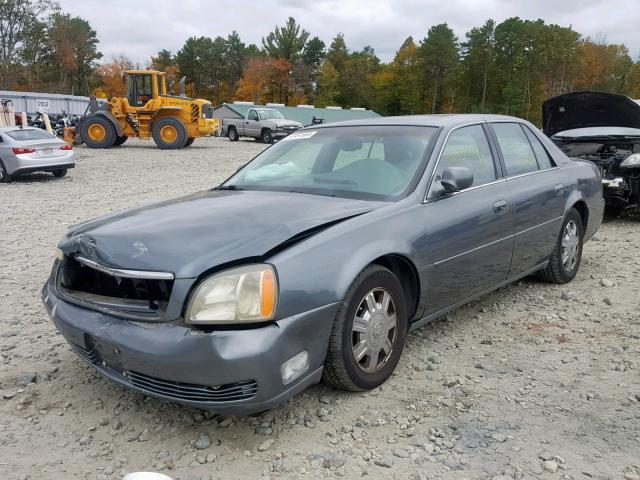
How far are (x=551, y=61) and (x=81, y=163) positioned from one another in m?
66.7

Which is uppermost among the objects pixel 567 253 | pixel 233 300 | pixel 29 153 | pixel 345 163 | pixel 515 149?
pixel 515 149

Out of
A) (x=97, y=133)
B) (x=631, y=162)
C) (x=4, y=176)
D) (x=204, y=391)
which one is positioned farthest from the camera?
(x=97, y=133)

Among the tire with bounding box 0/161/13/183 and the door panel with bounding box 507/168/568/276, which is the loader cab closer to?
the tire with bounding box 0/161/13/183

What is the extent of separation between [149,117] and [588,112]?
1764 cm

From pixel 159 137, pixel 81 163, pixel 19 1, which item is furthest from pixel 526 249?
pixel 19 1

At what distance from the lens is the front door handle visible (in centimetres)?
388

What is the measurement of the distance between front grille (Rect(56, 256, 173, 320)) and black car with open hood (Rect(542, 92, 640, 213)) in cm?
685

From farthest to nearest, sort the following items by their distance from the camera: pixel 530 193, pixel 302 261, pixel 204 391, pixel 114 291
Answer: pixel 530 193 < pixel 114 291 < pixel 302 261 < pixel 204 391

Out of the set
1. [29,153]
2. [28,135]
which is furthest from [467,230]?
[28,135]

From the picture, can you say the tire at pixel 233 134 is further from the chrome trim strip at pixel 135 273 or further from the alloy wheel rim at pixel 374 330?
the chrome trim strip at pixel 135 273

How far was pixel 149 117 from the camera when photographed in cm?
2225

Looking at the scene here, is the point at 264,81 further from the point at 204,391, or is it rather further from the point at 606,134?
the point at 204,391

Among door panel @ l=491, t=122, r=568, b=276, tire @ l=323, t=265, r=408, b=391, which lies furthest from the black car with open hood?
tire @ l=323, t=265, r=408, b=391

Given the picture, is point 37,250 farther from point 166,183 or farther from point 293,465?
point 166,183
